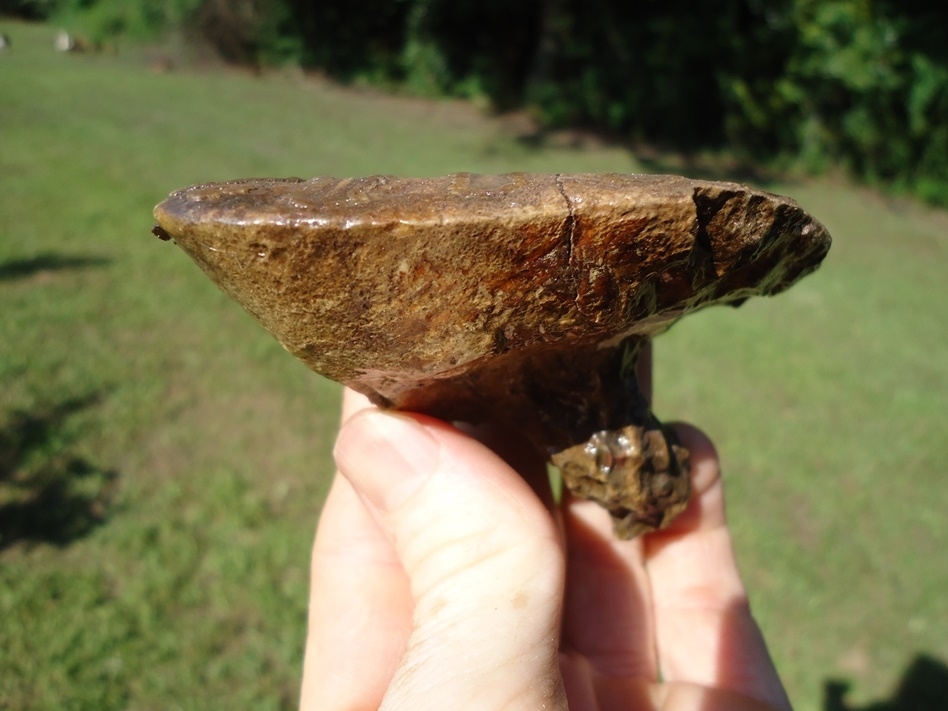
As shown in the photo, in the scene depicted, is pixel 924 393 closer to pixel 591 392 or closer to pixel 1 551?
pixel 591 392

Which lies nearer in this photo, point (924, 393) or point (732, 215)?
point (732, 215)

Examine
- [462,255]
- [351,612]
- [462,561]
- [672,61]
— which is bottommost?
[351,612]

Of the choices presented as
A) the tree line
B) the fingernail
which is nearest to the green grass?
the fingernail

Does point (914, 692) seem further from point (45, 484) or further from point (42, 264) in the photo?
point (42, 264)

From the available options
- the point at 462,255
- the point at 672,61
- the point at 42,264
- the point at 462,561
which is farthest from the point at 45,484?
the point at 672,61

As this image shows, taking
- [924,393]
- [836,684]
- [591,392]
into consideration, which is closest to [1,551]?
[591,392]

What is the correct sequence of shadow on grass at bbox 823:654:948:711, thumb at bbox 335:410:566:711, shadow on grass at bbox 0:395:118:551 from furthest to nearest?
shadow on grass at bbox 0:395:118:551 < shadow on grass at bbox 823:654:948:711 < thumb at bbox 335:410:566:711

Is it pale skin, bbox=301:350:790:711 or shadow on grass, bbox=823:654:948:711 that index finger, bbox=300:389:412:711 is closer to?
pale skin, bbox=301:350:790:711
